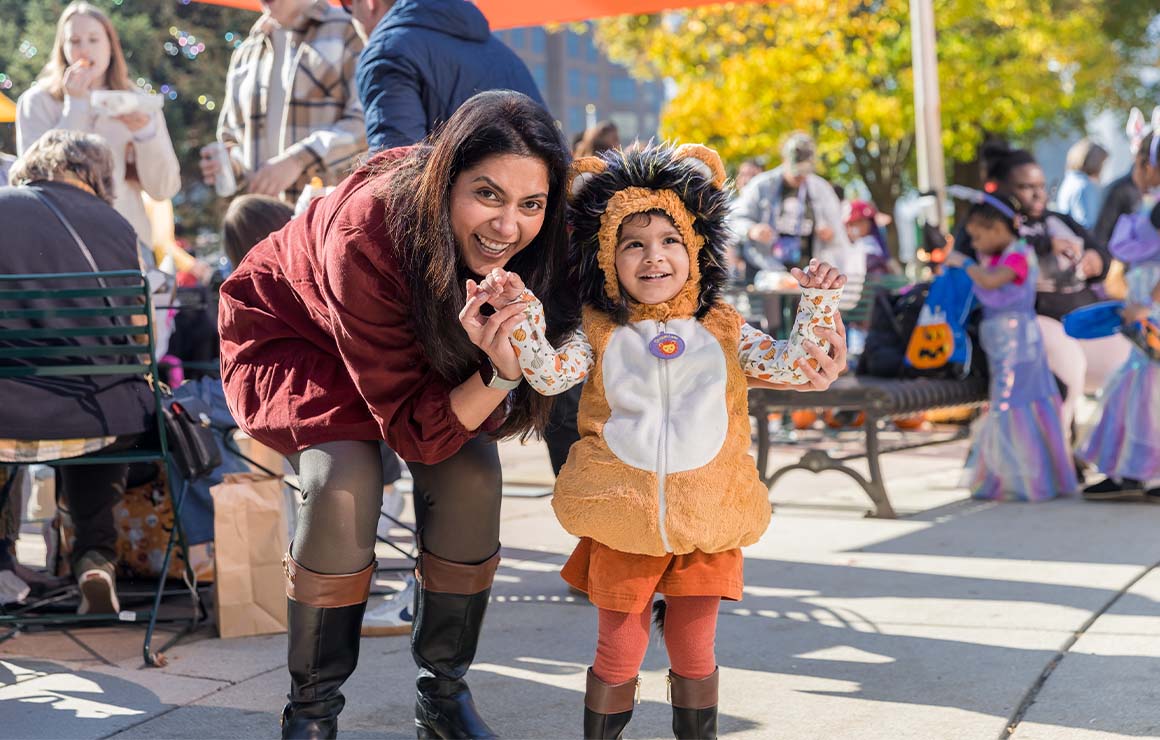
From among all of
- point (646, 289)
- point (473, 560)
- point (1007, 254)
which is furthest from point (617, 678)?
point (1007, 254)

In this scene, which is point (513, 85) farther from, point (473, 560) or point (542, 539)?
point (542, 539)

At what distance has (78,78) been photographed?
5.64 m

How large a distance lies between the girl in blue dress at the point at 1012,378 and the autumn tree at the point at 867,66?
42.0 ft

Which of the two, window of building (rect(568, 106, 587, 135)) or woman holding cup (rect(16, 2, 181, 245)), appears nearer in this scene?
woman holding cup (rect(16, 2, 181, 245))

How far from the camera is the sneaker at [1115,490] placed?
6168 mm

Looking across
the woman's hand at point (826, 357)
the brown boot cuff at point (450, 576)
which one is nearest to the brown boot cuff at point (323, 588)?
the brown boot cuff at point (450, 576)

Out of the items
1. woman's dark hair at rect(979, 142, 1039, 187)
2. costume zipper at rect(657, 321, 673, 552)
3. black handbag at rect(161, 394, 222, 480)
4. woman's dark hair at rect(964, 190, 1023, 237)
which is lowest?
black handbag at rect(161, 394, 222, 480)

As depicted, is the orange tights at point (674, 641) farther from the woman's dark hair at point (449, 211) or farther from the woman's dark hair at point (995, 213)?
the woman's dark hair at point (995, 213)

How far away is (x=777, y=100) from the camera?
20.7 m

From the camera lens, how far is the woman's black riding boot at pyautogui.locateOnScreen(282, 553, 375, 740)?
2756 millimetres

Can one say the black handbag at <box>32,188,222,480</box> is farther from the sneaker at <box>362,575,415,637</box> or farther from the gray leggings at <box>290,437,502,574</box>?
the gray leggings at <box>290,437,502,574</box>

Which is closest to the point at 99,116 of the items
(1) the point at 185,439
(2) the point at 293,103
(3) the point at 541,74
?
(2) the point at 293,103

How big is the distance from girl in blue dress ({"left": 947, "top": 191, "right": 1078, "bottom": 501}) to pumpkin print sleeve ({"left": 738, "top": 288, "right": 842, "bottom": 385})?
382 centimetres

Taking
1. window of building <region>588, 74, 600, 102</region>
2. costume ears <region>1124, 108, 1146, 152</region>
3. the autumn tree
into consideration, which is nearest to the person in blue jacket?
costume ears <region>1124, 108, 1146, 152</region>
